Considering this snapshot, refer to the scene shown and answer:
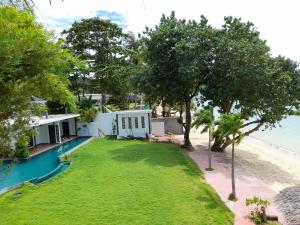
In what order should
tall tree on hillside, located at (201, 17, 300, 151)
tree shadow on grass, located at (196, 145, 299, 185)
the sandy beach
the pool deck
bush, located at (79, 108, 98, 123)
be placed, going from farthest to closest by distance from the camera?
bush, located at (79, 108, 98, 123) < the pool deck < tall tree on hillside, located at (201, 17, 300, 151) < tree shadow on grass, located at (196, 145, 299, 185) < the sandy beach

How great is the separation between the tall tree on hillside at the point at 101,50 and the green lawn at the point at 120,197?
19639mm

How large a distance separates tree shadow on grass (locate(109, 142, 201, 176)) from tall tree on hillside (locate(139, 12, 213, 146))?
13.4 ft

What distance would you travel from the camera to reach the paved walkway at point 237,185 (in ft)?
47.4

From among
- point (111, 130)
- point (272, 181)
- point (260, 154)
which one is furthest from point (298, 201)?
point (111, 130)

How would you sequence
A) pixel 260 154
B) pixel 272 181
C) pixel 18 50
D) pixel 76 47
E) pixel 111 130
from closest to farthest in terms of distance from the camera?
1. pixel 18 50
2. pixel 272 181
3. pixel 260 154
4. pixel 111 130
5. pixel 76 47

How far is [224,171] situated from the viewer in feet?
69.5

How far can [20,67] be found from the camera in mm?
7941

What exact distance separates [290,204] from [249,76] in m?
11.4

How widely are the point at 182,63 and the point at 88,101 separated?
539 inches

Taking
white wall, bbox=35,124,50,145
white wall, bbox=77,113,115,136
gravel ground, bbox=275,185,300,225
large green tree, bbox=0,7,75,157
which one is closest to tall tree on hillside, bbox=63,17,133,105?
white wall, bbox=77,113,115,136

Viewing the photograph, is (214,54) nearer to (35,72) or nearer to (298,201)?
(298,201)

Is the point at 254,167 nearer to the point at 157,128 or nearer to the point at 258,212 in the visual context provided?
the point at 258,212

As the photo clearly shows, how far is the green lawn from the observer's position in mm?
12703

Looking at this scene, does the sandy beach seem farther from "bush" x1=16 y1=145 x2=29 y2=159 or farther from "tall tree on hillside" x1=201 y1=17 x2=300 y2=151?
"bush" x1=16 y1=145 x2=29 y2=159
